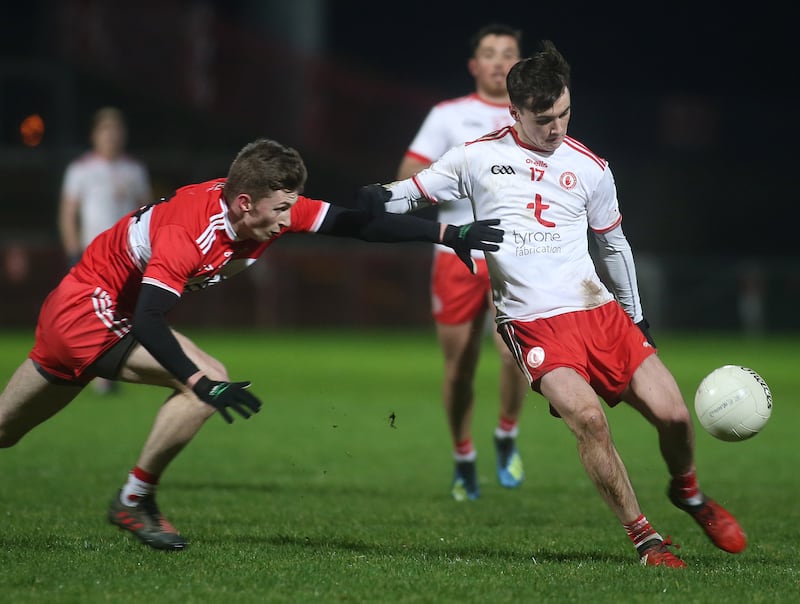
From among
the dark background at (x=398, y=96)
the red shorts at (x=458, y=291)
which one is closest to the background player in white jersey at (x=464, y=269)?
the red shorts at (x=458, y=291)

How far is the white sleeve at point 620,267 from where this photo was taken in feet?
19.8

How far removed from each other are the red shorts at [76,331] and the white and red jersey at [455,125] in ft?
8.74

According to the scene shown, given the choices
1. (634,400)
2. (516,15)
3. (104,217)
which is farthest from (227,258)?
(516,15)

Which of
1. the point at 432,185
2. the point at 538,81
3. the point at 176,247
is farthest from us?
A: the point at 432,185

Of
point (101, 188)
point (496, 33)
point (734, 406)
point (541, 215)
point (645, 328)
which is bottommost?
point (101, 188)

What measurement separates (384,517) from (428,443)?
3.52m

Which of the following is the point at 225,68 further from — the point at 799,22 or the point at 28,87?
the point at 799,22

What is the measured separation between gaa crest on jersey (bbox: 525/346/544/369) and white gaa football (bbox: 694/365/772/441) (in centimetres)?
76

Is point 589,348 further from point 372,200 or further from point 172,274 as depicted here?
point 172,274

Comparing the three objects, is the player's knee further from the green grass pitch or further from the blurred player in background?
the blurred player in background

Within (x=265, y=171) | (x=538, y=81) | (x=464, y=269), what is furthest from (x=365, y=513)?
(x=538, y=81)

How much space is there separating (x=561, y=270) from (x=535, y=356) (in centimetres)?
41

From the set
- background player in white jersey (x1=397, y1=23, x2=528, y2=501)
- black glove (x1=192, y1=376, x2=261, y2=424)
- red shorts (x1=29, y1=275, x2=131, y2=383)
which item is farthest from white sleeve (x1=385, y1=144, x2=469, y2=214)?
background player in white jersey (x1=397, y1=23, x2=528, y2=501)

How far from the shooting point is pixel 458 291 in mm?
7973
